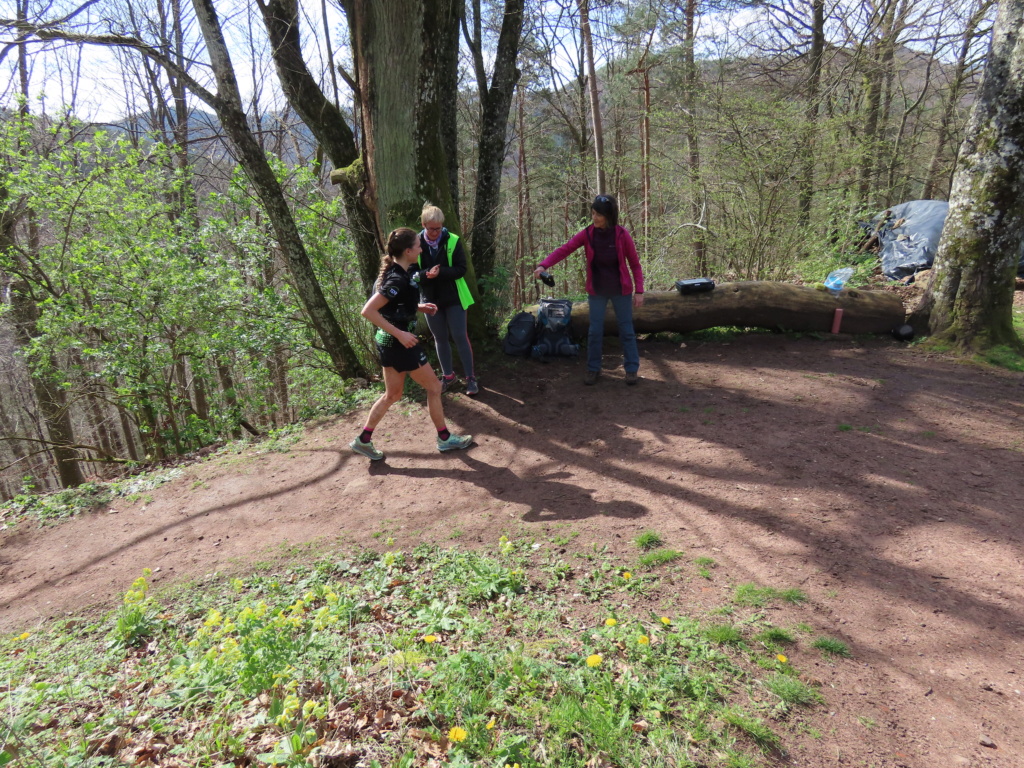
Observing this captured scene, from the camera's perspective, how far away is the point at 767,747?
1901 mm

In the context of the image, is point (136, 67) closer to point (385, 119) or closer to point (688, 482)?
point (385, 119)

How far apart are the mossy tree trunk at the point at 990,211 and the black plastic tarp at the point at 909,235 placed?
3.64 meters

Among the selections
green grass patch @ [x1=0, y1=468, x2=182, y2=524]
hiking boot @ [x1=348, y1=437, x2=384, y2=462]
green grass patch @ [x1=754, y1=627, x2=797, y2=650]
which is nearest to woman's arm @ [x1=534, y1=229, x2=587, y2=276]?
hiking boot @ [x1=348, y1=437, x2=384, y2=462]

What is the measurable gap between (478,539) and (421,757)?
1833mm

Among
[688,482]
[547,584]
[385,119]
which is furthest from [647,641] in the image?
[385,119]

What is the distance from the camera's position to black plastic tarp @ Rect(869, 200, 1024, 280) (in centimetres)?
904

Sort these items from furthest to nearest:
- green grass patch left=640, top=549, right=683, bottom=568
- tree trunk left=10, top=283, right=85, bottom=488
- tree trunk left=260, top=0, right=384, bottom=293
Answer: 1. tree trunk left=10, top=283, right=85, bottom=488
2. tree trunk left=260, top=0, right=384, bottom=293
3. green grass patch left=640, top=549, right=683, bottom=568

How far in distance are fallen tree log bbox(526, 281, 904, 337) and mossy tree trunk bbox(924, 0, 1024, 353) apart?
813 mm

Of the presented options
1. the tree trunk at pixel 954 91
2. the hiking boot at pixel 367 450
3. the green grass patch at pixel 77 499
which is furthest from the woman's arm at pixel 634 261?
the tree trunk at pixel 954 91

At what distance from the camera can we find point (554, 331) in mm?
6824

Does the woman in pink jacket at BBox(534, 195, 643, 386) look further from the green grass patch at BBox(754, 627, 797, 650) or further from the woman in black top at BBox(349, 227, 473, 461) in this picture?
the green grass patch at BBox(754, 627, 797, 650)

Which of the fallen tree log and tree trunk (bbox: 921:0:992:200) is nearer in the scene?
the fallen tree log

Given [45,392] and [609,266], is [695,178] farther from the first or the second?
[45,392]

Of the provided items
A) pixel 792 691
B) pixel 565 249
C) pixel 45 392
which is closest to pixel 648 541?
pixel 792 691
